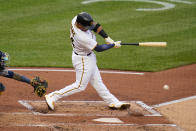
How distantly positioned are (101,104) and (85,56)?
122 centimetres

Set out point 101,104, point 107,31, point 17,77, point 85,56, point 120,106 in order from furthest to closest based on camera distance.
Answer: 1. point 107,31
2. point 101,104
3. point 120,106
4. point 17,77
5. point 85,56

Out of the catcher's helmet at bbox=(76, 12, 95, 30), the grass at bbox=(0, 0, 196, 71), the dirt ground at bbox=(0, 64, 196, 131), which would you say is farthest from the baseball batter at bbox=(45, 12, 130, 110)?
the grass at bbox=(0, 0, 196, 71)

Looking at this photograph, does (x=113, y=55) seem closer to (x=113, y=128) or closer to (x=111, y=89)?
(x=111, y=89)

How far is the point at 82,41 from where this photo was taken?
7.79 m

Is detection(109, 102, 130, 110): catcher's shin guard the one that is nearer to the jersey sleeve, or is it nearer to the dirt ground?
the dirt ground

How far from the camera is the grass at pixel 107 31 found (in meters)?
12.2

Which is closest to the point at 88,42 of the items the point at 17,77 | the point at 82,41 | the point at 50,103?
the point at 82,41

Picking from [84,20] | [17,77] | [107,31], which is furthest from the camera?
[107,31]

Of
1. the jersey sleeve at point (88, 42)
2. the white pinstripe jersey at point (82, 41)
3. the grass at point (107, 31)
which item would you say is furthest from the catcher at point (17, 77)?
the grass at point (107, 31)

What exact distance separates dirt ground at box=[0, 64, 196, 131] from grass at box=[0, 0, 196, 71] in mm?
872

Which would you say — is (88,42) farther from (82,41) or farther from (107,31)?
(107,31)

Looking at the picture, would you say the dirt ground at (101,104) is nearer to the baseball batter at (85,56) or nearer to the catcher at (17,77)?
the baseball batter at (85,56)

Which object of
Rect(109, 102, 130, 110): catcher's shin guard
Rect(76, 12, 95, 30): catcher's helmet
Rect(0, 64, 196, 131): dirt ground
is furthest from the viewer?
Rect(109, 102, 130, 110): catcher's shin guard

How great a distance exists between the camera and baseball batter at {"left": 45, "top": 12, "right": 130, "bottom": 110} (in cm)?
778
